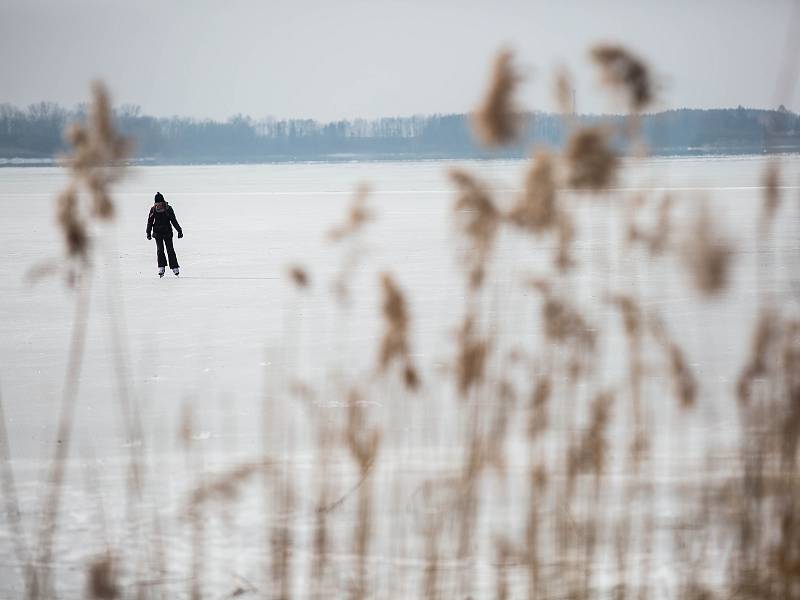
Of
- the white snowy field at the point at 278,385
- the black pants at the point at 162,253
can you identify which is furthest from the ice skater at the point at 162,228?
the white snowy field at the point at 278,385

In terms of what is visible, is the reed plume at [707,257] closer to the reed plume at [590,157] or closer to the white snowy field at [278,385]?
the white snowy field at [278,385]

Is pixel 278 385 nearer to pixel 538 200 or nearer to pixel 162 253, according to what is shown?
pixel 538 200

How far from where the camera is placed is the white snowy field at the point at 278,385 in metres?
3.17

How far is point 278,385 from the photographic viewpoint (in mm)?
6273

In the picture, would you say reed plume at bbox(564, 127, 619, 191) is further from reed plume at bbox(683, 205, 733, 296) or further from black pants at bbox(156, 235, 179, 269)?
black pants at bbox(156, 235, 179, 269)

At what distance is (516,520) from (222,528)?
120 centimetres

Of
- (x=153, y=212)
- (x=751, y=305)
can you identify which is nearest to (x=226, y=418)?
(x=751, y=305)

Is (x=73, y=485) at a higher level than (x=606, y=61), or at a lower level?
lower

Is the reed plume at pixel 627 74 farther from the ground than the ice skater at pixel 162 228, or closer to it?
farther from the ground

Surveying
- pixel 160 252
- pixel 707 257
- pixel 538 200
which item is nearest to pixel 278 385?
pixel 538 200

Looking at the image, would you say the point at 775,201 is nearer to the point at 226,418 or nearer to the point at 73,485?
the point at 73,485

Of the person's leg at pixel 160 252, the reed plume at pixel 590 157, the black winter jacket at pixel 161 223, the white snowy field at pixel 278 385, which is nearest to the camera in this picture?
the reed plume at pixel 590 157

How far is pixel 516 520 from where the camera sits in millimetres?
3943

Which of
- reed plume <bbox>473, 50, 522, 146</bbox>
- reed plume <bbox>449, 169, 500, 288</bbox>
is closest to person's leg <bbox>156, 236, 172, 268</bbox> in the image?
reed plume <bbox>449, 169, 500, 288</bbox>
